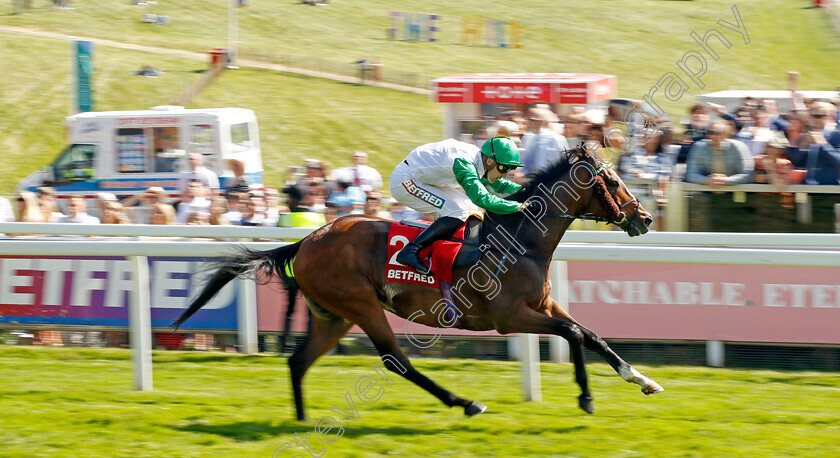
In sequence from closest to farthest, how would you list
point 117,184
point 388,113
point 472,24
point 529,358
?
point 529,358
point 117,184
point 388,113
point 472,24

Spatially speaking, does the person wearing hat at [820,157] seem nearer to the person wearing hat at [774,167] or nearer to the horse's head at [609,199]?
the person wearing hat at [774,167]

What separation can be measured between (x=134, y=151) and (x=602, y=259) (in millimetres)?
7937

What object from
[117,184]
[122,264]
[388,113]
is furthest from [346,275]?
[388,113]

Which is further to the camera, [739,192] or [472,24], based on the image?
[472,24]

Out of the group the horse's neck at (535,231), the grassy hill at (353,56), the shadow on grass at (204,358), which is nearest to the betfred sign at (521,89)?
the shadow on grass at (204,358)

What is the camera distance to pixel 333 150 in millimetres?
21359

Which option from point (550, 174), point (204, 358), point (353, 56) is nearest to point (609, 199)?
point (550, 174)

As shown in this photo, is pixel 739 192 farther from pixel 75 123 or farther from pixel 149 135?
pixel 75 123

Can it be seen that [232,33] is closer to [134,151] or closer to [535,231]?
[134,151]

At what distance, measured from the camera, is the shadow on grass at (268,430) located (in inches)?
179

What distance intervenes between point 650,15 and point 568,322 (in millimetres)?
35063

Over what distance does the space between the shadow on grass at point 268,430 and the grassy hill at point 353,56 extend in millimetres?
14803

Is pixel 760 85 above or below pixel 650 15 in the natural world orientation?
below

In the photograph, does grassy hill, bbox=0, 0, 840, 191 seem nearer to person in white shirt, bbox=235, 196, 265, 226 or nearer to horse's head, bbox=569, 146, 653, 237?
person in white shirt, bbox=235, 196, 265, 226
